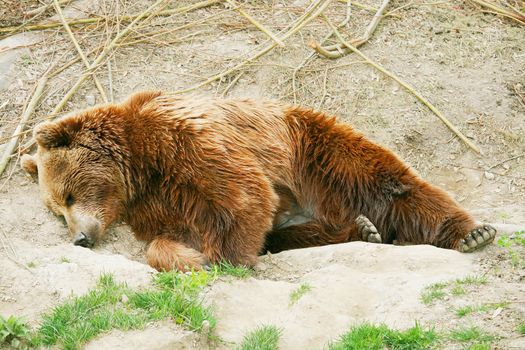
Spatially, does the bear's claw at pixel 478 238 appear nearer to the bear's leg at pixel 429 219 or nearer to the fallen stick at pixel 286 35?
the bear's leg at pixel 429 219

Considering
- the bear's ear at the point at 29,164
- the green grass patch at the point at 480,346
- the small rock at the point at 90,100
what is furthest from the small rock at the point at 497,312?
the small rock at the point at 90,100

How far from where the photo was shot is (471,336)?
496 centimetres

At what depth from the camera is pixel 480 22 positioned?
9984 millimetres

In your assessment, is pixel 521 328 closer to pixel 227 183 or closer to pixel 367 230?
pixel 367 230

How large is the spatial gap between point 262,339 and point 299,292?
2.28 feet

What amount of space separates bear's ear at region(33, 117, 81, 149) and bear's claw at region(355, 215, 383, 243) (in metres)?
2.57

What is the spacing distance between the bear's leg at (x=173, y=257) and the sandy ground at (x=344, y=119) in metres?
0.20

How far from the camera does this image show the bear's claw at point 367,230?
7098 millimetres

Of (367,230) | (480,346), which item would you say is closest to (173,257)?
(367,230)

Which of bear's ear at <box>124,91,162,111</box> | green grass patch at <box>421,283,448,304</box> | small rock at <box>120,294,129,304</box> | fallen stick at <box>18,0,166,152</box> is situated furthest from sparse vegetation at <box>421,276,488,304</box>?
fallen stick at <box>18,0,166,152</box>

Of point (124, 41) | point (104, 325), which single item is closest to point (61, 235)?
point (104, 325)

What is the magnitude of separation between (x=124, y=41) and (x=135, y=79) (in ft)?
2.00

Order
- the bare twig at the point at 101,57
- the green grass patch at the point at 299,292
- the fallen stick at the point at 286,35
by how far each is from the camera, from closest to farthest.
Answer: the green grass patch at the point at 299,292
the bare twig at the point at 101,57
the fallen stick at the point at 286,35

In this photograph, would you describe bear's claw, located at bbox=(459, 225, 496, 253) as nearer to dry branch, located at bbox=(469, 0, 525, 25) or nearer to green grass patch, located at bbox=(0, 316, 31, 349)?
green grass patch, located at bbox=(0, 316, 31, 349)
